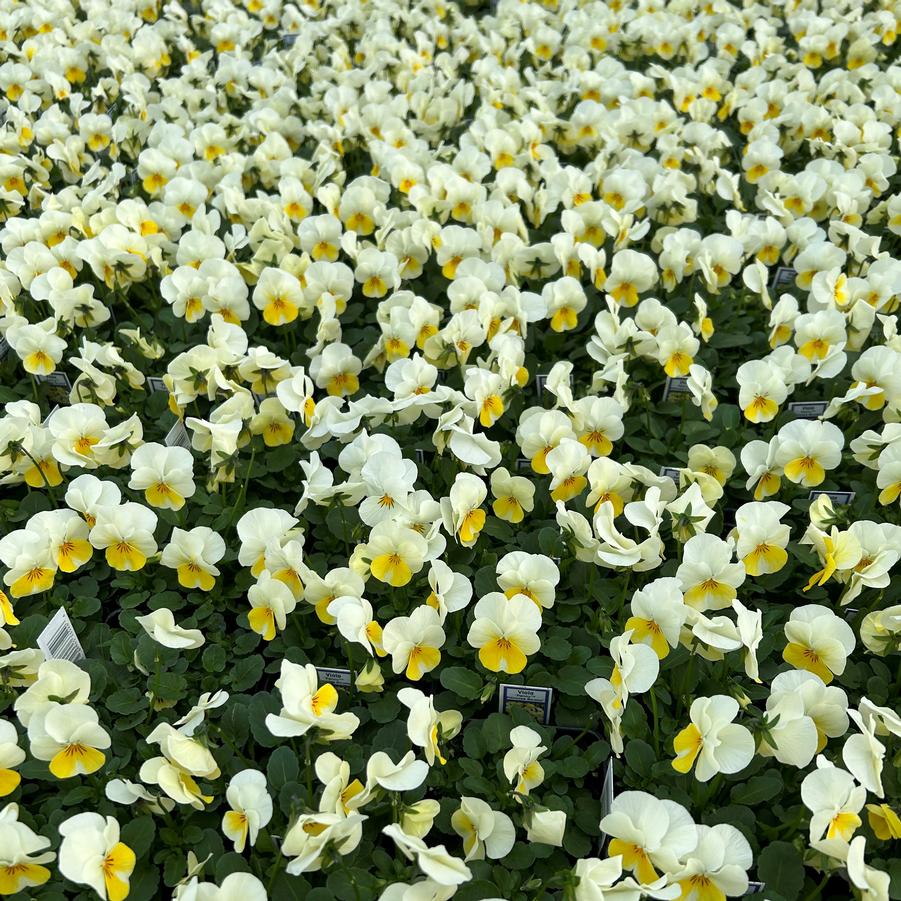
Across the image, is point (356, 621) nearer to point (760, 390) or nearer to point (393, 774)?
point (393, 774)

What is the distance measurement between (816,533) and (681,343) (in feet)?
2.46

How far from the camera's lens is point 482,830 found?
4.53 ft

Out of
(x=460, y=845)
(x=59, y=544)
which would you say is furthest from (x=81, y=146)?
(x=460, y=845)

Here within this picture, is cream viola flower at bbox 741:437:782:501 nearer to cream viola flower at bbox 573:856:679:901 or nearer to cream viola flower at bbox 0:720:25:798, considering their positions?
cream viola flower at bbox 573:856:679:901

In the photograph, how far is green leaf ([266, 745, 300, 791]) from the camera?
4.94 feet

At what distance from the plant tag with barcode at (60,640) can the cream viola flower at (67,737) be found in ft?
0.71

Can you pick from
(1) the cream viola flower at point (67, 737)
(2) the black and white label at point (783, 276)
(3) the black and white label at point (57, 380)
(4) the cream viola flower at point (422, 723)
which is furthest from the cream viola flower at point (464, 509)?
(2) the black and white label at point (783, 276)

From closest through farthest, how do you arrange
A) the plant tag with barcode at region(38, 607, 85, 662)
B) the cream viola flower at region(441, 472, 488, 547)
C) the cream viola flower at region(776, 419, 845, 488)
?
the plant tag with barcode at region(38, 607, 85, 662)
the cream viola flower at region(441, 472, 488, 547)
the cream viola flower at region(776, 419, 845, 488)

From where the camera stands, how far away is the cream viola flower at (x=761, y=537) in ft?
5.63

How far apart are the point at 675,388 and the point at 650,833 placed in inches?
52.8

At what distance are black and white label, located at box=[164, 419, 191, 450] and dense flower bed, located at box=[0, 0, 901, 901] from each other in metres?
0.01

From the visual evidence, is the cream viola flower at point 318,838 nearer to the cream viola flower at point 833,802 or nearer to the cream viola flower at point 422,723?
the cream viola flower at point 422,723

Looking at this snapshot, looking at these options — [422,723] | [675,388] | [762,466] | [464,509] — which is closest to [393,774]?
[422,723]

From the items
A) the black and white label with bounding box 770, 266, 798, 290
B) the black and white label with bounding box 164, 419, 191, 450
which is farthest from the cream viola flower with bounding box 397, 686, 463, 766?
the black and white label with bounding box 770, 266, 798, 290
